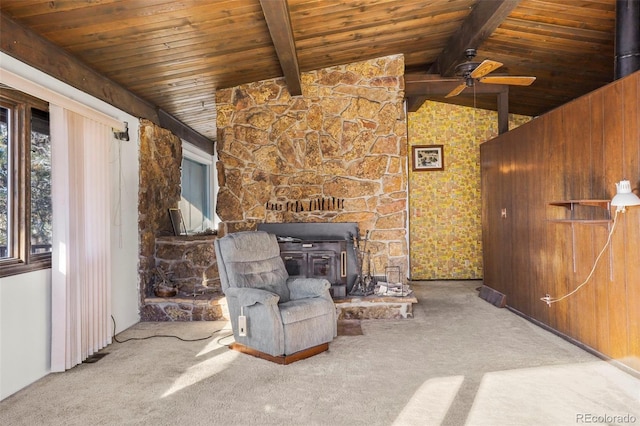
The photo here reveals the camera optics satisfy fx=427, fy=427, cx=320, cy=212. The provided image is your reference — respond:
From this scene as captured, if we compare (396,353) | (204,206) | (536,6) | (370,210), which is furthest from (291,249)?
(204,206)

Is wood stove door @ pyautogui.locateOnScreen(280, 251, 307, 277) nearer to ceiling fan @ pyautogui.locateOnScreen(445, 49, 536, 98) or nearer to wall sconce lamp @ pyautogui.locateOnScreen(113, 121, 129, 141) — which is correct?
wall sconce lamp @ pyautogui.locateOnScreen(113, 121, 129, 141)

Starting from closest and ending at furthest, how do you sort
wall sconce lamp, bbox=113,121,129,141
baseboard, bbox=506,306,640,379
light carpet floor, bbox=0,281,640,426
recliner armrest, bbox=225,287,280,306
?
light carpet floor, bbox=0,281,640,426, baseboard, bbox=506,306,640,379, recliner armrest, bbox=225,287,280,306, wall sconce lamp, bbox=113,121,129,141

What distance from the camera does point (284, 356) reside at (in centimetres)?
317

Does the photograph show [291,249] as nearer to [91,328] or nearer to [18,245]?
[91,328]

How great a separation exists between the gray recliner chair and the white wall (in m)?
1.20

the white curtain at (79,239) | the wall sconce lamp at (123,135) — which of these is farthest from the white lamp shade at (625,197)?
the wall sconce lamp at (123,135)

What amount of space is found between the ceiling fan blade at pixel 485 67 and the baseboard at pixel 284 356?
273 centimetres

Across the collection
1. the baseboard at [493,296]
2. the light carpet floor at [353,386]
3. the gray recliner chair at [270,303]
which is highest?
the gray recliner chair at [270,303]

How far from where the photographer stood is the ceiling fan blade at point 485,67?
3.64 meters

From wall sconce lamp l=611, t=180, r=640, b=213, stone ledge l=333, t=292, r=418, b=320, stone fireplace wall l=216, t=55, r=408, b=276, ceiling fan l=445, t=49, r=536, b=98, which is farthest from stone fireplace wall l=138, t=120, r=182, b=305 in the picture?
wall sconce lamp l=611, t=180, r=640, b=213

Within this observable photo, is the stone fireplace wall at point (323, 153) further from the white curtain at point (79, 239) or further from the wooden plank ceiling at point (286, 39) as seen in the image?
the white curtain at point (79, 239)

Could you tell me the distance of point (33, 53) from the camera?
9.48 ft

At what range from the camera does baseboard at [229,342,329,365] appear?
3.17m

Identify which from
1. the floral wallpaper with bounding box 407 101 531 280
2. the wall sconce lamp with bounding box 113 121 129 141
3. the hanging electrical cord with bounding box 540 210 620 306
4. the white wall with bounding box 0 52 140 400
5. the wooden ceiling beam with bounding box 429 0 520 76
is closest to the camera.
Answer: the white wall with bounding box 0 52 140 400
